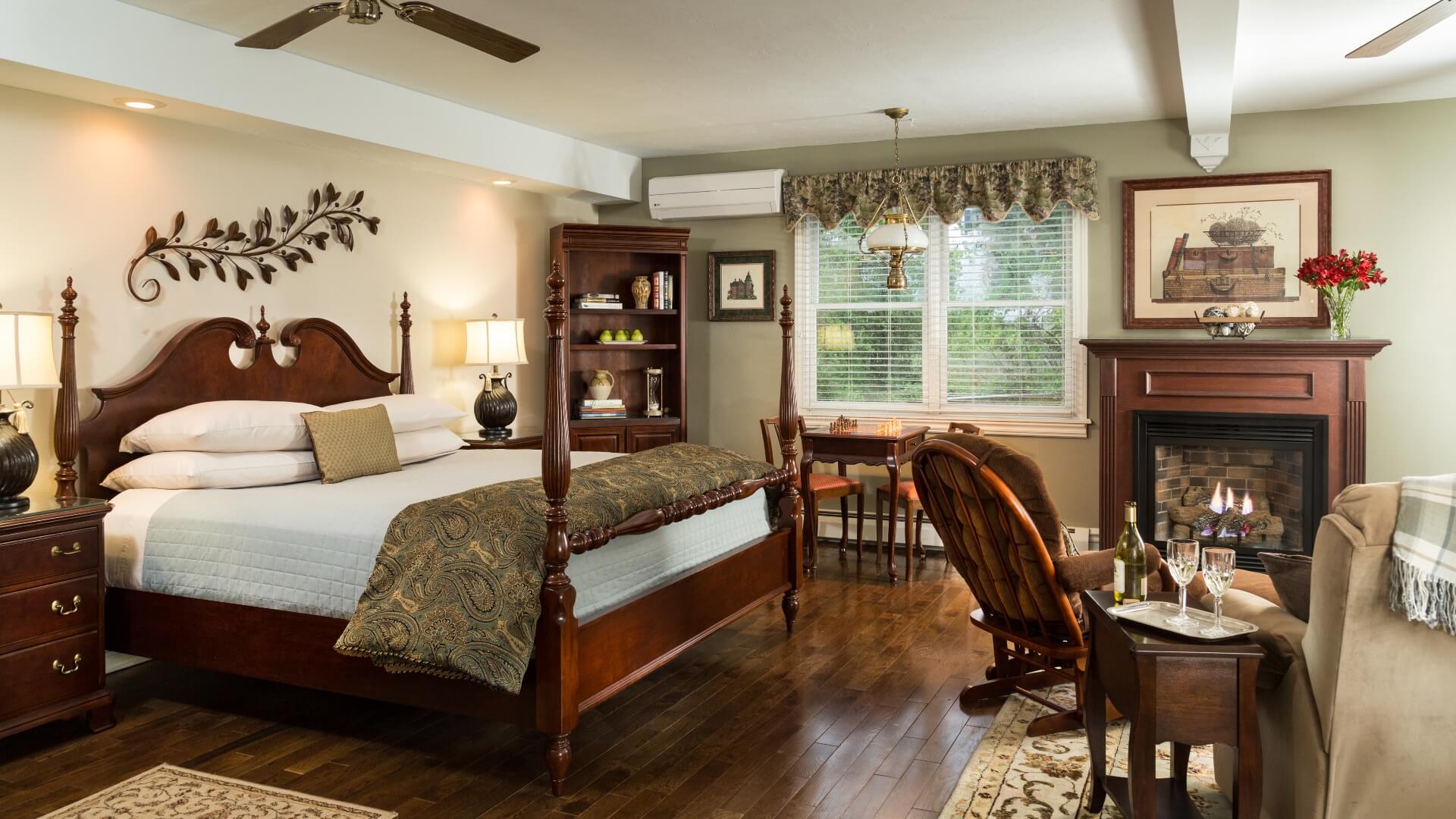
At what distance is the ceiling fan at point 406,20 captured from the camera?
290 centimetres

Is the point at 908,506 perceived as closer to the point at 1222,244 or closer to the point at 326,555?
the point at 1222,244

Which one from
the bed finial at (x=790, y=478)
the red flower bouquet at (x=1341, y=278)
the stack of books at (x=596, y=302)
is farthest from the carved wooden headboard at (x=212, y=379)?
the red flower bouquet at (x=1341, y=278)

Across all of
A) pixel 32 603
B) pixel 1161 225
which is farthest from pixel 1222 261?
pixel 32 603

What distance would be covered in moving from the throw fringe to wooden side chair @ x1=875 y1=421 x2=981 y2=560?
3334 mm

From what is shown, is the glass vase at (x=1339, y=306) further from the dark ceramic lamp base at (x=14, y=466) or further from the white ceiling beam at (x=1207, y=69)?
the dark ceramic lamp base at (x=14, y=466)

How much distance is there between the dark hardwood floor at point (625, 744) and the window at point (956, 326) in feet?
7.51

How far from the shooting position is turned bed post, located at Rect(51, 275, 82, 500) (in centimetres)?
371

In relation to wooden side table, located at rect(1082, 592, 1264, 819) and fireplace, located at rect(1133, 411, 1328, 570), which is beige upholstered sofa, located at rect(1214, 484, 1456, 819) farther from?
fireplace, located at rect(1133, 411, 1328, 570)

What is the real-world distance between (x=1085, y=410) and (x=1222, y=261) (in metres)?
1.07

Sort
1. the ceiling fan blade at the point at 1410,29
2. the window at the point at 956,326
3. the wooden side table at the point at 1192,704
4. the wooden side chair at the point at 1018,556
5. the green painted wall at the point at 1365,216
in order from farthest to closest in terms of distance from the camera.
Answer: the window at the point at 956,326 → the green painted wall at the point at 1365,216 → the wooden side chair at the point at 1018,556 → the ceiling fan blade at the point at 1410,29 → the wooden side table at the point at 1192,704

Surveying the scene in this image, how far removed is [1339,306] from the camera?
17.0 feet

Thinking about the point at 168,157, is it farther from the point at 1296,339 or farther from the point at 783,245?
the point at 1296,339

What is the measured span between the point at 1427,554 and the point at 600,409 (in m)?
4.95

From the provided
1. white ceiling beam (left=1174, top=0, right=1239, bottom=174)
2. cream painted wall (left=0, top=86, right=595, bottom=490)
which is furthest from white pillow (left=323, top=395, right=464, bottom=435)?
white ceiling beam (left=1174, top=0, right=1239, bottom=174)
